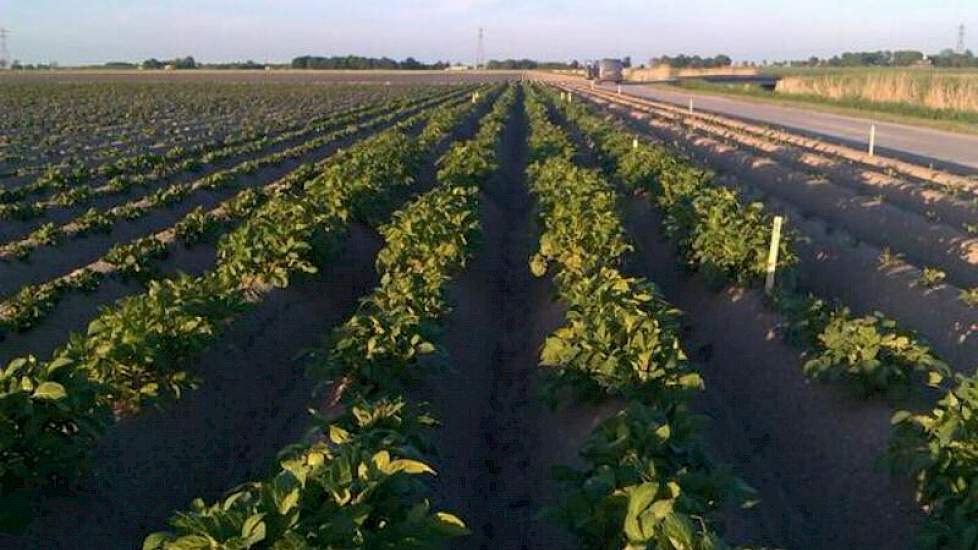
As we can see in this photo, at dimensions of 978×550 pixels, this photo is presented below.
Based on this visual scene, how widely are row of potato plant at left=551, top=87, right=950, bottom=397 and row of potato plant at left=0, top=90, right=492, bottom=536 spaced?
5.17 metres

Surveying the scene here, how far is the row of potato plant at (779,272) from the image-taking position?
701cm

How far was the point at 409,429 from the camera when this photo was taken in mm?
5301

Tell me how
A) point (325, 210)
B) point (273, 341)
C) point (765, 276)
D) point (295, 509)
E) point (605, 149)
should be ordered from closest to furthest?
point (295, 509) → point (273, 341) → point (765, 276) → point (325, 210) → point (605, 149)

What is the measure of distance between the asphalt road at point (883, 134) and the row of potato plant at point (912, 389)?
17210 mm

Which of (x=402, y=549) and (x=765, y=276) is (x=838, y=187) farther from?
(x=402, y=549)

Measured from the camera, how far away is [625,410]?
5.57 meters

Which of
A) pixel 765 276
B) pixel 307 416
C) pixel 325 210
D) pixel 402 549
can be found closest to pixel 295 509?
pixel 402 549

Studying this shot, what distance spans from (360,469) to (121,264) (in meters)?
8.42

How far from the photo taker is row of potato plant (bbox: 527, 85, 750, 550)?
4.20m

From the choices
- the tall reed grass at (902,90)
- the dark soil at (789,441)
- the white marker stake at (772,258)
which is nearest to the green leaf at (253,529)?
the dark soil at (789,441)

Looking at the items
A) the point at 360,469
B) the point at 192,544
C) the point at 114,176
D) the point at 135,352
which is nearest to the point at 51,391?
the point at 135,352

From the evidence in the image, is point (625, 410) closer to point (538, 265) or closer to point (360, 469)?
point (360, 469)

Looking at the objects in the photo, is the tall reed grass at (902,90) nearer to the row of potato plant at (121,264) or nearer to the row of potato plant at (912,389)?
the row of potato plant at (121,264)

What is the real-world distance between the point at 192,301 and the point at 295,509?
13.5 feet
